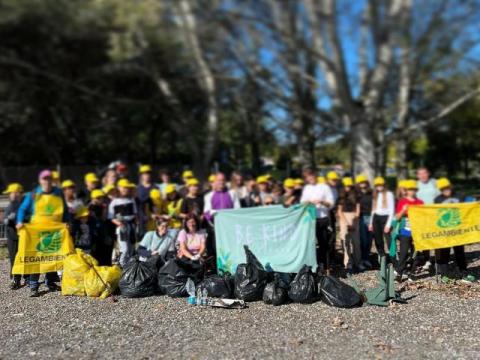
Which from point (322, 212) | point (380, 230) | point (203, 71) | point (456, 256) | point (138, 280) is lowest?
point (456, 256)

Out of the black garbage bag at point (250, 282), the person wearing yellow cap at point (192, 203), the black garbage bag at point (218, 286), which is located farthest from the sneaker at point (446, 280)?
the person wearing yellow cap at point (192, 203)

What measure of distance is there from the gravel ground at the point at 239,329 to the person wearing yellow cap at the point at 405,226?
28.1 inches

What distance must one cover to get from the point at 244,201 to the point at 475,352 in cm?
483

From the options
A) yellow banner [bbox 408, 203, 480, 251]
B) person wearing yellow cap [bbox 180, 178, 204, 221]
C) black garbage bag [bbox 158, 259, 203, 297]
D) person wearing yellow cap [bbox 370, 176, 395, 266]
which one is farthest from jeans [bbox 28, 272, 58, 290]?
yellow banner [bbox 408, 203, 480, 251]

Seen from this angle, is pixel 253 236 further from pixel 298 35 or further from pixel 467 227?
pixel 298 35

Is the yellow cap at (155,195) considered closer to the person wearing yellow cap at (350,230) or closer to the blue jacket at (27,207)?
the blue jacket at (27,207)

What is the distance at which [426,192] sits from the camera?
8016 millimetres

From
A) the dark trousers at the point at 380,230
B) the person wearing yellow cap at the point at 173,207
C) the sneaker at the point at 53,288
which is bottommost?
the sneaker at the point at 53,288

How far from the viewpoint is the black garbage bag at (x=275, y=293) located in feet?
19.4

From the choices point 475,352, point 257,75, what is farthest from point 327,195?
point 257,75

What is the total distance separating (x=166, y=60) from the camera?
15516 mm

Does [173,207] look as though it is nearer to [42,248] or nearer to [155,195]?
[155,195]

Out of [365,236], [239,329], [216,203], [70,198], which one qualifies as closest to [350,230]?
[365,236]

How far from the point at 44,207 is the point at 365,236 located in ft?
15.7
